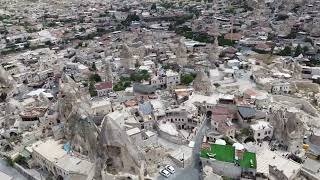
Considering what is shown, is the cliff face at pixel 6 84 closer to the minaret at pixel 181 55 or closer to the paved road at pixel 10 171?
the paved road at pixel 10 171

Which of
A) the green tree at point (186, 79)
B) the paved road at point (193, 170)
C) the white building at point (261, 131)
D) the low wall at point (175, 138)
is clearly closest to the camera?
the paved road at point (193, 170)

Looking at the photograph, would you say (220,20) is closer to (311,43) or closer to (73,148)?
(311,43)

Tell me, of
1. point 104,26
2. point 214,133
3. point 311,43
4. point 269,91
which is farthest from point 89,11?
point 214,133

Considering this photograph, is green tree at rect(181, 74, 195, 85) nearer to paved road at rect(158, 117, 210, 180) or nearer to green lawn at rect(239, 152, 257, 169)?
paved road at rect(158, 117, 210, 180)

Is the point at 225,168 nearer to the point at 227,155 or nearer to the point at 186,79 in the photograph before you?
the point at 227,155

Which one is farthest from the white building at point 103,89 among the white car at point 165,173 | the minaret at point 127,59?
the white car at point 165,173

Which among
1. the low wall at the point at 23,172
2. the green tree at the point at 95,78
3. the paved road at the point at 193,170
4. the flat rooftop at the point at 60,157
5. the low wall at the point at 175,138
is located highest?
the green tree at the point at 95,78

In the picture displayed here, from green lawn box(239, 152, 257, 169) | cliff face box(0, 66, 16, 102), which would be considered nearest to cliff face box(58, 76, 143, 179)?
green lawn box(239, 152, 257, 169)
